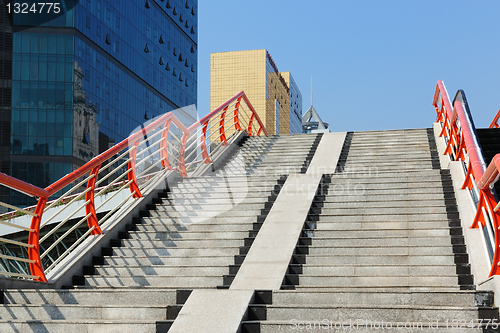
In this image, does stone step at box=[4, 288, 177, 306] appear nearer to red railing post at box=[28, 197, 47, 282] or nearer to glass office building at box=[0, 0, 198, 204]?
red railing post at box=[28, 197, 47, 282]

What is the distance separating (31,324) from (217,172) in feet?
24.8

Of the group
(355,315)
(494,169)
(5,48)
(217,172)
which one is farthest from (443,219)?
(5,48)

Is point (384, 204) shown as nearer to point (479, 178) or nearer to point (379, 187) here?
point (379, 187)

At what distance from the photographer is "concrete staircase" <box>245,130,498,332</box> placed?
213 inches

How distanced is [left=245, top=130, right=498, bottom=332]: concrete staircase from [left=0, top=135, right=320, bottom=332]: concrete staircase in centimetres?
100

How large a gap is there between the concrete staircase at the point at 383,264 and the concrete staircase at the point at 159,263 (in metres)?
1.00

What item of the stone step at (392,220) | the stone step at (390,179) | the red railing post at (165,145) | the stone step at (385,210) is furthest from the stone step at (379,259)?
the red railing post at (165,145)

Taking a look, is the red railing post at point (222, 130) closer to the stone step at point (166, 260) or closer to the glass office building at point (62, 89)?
the stone step at point (166, 260)

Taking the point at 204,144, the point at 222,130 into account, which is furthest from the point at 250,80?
the point at 204,144

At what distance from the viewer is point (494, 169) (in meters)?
5.68

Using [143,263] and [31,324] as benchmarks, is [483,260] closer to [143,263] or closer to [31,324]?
[143,263]

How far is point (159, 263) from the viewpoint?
7.93 metres

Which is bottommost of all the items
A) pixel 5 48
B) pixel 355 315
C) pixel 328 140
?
pixel 355 315

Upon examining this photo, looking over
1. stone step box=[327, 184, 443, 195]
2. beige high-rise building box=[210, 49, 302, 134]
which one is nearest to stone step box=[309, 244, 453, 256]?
stone step box=[327, 184, 443, 195]
